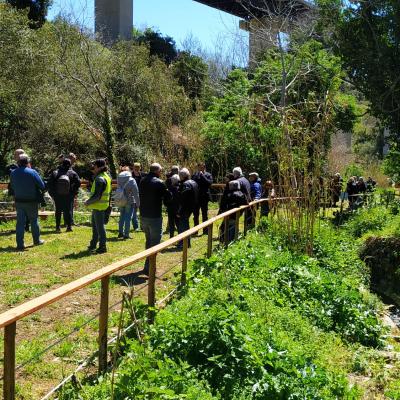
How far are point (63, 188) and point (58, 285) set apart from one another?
14.6 feet

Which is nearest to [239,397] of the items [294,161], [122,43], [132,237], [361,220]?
[294,161]

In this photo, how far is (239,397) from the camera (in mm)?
4117

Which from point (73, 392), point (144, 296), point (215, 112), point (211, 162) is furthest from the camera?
point (215, 112)

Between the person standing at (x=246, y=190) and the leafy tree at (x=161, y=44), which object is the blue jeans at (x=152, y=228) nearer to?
the person standing at (x=246, y=190)

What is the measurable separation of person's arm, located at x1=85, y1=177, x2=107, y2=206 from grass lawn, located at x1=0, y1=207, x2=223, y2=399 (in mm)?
1084

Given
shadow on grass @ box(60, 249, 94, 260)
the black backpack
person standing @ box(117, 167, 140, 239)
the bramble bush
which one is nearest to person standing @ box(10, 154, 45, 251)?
shadow on grass @ box(60, 249, 94, 260)

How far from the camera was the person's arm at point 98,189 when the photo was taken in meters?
9.73

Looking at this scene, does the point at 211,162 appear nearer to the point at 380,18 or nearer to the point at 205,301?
the point at 380,18

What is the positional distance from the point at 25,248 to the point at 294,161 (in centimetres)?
557

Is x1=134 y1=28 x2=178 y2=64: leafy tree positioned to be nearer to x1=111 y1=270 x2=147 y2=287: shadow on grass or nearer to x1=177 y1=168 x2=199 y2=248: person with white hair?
x1=177 y1=168 x2=199 y2=248: person with white hair

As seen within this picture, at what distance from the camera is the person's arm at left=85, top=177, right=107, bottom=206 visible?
9.73 metres

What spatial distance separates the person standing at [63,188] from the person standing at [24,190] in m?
1.65

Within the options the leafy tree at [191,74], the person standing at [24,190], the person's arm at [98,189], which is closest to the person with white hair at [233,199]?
the person's arm at [98,189]

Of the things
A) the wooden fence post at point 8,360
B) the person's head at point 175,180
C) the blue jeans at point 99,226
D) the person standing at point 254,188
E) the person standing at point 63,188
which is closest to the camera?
the wooden fence post at point 8,360
